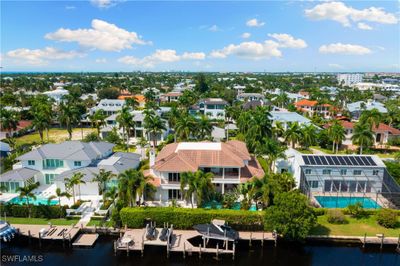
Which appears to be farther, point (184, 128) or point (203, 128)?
point (203, 128)

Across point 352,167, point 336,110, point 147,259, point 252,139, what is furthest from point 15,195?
point 336,110

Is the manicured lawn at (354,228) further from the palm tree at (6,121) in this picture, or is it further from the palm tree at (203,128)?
the palm tree at (6,121)

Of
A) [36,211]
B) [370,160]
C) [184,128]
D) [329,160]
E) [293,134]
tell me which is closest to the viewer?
[36,211]

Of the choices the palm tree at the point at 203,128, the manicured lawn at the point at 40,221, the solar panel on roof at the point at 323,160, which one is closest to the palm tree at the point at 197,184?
the manicured lawn at the point at 40,221

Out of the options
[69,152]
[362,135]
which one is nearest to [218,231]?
[69,152]

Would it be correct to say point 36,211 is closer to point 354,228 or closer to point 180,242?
point 180,242
